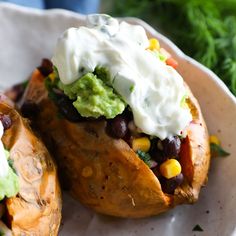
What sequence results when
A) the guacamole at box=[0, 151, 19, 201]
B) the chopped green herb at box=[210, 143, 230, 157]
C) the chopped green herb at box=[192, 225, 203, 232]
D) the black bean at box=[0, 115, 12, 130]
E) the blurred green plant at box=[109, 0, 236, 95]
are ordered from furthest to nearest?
the blurred green plant at box=[109, 0, 236, 95] → the chopped green herb at box=[210, 143, 230, 157] → the chopped green herb at box=[192, 225, 203, 232] → the black bean at box=[0, 115, 12, 130] → the guacamole at box=[0, 151, 19, 201]

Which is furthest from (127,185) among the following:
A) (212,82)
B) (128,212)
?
(212,82)

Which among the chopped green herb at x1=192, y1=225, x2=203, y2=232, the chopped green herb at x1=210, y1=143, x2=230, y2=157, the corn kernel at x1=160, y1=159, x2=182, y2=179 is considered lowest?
the chopped green herb at x1=192, y1=225, x2=203, y2=232

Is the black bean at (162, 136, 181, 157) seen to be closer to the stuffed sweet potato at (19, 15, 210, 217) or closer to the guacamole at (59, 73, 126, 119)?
the stuffed sweet potato at (19, 15, 210, 217)

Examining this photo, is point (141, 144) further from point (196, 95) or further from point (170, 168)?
point (196, 95)

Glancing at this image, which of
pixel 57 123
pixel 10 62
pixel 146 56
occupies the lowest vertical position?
pixel 10 62

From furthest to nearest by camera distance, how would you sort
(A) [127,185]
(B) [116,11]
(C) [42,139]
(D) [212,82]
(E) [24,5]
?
(B) [116,11] < (E) [24,5] < (D) [212,82] < (C) [42,139] < (A) [127,185]

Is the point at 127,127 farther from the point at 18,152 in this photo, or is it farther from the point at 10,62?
the point at 10,62

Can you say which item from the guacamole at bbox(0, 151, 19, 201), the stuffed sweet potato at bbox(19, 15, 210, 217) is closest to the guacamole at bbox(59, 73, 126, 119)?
the stuffed sweet potato at bbox(19, 15, 210, 217)

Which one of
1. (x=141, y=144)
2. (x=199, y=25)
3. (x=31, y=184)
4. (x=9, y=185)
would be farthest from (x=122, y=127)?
(x=199, y=25)
